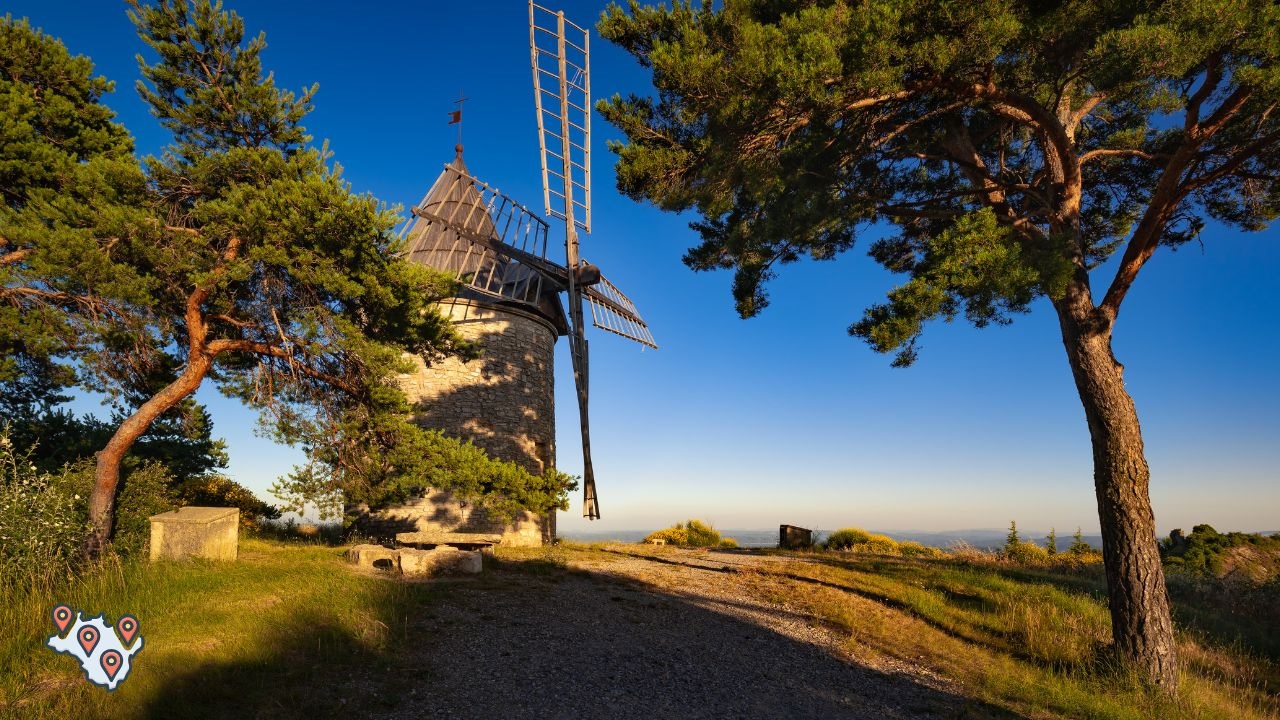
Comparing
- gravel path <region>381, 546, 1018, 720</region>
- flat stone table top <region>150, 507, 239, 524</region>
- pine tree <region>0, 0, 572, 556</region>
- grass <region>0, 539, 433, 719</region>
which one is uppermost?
pine tree <region>0, 0, 572, 556</region>

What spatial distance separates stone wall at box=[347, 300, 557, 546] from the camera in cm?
1554

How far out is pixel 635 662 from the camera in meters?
6.82

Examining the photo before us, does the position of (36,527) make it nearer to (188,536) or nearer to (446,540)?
(188,536)

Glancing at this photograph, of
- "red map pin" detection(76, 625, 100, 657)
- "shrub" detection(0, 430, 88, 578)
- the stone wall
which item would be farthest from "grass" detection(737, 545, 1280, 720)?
"shrub" detection(0, 430, 88, 578)

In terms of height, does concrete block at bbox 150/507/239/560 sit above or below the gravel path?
above

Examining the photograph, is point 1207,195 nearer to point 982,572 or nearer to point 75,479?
point 982,572

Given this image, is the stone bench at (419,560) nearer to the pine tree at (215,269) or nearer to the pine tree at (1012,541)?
the pine tree at (215,269)

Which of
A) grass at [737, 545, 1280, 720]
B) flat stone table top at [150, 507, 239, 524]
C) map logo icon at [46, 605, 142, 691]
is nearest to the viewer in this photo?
map logo icon at [46, 605, 142, 691]

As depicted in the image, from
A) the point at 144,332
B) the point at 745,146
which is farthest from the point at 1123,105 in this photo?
the point at 144,332

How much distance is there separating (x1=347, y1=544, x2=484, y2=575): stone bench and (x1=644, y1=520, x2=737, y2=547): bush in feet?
35.2

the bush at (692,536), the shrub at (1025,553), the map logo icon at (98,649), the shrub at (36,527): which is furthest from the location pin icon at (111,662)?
the shrub at (1025,553)

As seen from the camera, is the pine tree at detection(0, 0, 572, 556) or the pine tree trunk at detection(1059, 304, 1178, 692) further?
the pine tree at detection(0, 0, 572, 556)

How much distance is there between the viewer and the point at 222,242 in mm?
10094

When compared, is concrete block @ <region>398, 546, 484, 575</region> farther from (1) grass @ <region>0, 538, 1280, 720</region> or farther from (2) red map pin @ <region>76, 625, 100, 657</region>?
(2) red map pin @ <region>76, 625, 100, 657</region>
